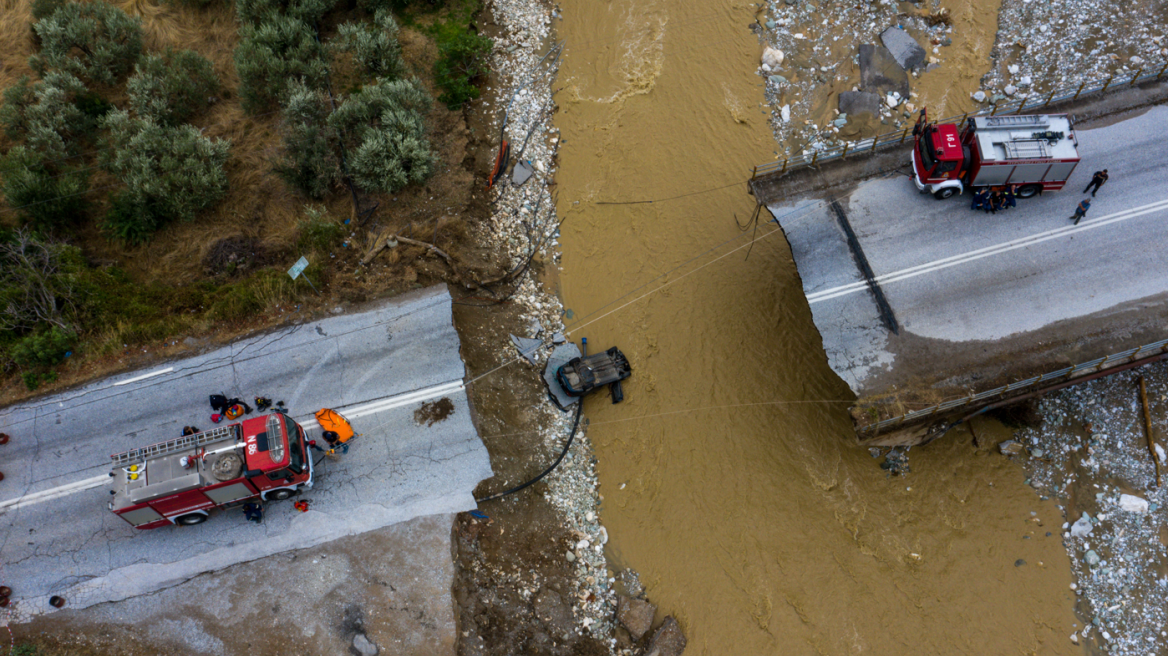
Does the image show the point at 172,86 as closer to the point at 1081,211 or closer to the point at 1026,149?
the point at 1026,149

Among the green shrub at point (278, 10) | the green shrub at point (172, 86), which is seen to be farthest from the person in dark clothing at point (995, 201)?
the green shrub at point (172, 86)

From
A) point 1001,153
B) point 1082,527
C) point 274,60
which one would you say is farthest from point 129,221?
point 1082,527

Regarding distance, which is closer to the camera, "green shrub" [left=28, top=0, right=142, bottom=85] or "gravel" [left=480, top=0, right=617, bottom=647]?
"gravel" [left=480, top=0, right=617, bottom=647]

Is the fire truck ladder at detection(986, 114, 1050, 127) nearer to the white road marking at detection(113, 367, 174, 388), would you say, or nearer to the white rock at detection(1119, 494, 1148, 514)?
the white rock at detection(1119, 494, 1148, 514)

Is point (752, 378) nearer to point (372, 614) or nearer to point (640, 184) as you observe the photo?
point (640, 184)

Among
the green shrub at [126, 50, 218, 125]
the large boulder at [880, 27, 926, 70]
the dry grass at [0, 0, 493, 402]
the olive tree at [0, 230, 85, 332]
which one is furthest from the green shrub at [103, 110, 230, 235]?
the large boulder at [880, 27, 926, 70]

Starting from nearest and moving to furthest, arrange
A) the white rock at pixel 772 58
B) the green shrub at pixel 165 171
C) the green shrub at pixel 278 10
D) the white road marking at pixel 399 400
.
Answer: the white road marking at pixel 399 400 < the green shrub at pixel 165 171 < the green shrub at pixel 278 10 < the white rock at pixel 772 58

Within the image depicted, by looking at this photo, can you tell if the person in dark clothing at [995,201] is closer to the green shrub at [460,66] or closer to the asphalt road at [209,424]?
the asphalt road at [209,424]
